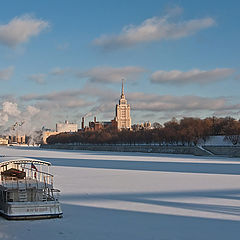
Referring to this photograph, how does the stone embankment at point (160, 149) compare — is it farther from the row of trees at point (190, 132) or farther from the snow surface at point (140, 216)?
the snow surface at point (140, 216)

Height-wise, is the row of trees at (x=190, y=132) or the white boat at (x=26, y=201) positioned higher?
the row of trees at (x=190, y=132)

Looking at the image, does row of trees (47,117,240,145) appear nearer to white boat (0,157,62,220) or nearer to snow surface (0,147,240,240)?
snow surface (0,147,240,240)

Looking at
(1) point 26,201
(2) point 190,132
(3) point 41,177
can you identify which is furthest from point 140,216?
(2) point 190,132

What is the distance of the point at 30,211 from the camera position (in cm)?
1778

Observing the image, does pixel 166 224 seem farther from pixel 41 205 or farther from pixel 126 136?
pixel 126 136

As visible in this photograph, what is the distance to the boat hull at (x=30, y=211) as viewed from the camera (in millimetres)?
17609

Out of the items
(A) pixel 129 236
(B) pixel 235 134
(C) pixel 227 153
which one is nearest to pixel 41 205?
(A) pixel 129 236

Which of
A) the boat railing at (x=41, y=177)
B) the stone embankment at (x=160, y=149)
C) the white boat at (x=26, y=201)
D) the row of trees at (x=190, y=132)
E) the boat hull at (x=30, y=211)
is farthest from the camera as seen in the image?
the row of trees at (x=190, y=132)

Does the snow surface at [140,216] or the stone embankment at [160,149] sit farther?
the stone embankment at [160,149]

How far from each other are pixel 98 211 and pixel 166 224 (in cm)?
401

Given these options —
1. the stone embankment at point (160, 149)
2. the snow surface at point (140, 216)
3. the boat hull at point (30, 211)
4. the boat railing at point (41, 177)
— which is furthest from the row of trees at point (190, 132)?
the boat hull at point (30, 211)

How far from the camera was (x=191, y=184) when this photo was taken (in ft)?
98.6

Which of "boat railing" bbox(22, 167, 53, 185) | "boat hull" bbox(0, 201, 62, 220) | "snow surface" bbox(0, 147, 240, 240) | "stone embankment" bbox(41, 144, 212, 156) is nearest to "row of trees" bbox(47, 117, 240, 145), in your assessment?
"stone embankment" bbox(41, 144, 212, 156)

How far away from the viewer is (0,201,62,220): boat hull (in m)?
17.6
